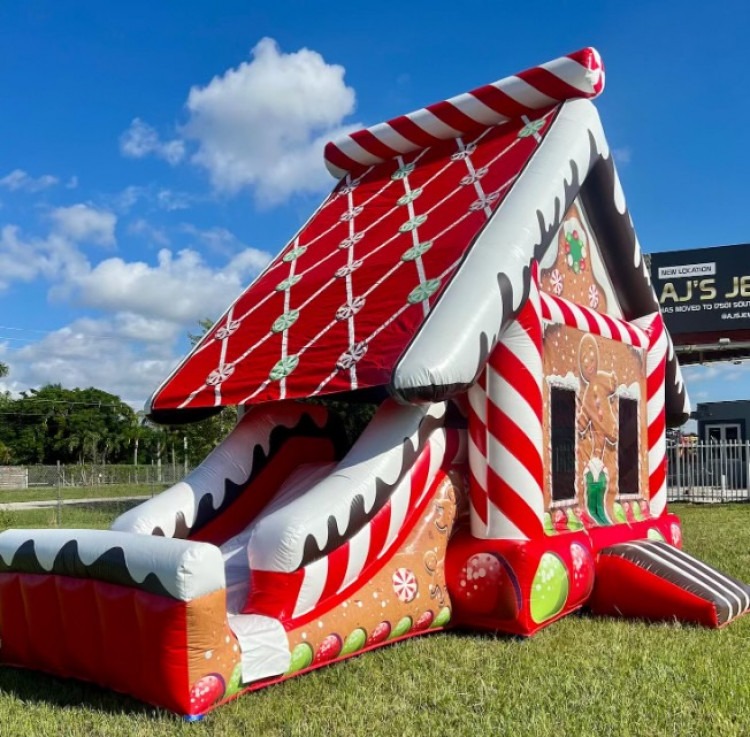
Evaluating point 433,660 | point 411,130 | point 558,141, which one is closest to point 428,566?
point 433,660

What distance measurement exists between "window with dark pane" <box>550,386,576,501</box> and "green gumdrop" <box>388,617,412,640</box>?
1.44 m

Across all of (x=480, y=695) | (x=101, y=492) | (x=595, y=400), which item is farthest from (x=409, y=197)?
(x=101, y=492)

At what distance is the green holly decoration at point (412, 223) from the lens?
5828 mm

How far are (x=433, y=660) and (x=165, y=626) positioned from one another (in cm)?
149

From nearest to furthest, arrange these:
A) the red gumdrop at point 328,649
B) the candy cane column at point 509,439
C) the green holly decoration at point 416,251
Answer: the red gumdrop at point 328,649 → the candy cane column at point 509,439 → the green holly decoration at point 416,251

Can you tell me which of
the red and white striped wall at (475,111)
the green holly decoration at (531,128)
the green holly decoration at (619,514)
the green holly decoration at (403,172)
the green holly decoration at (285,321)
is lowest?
the green holly decoration at (619,514)

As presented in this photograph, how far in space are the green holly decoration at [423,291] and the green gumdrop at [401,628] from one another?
5.88ft

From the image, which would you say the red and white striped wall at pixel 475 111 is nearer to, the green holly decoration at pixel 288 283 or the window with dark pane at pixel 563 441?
the green holly decoration at pixel 288 283

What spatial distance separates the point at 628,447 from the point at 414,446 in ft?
8.96

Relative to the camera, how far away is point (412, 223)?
589 cm

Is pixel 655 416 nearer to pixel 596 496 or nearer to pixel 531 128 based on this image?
pixel 596 496

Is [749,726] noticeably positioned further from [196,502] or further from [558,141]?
[558,141]


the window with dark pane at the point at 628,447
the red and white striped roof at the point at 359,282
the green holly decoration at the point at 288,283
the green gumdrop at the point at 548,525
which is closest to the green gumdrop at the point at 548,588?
the green gumdrop at the point at 548,525

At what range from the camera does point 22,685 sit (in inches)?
157
